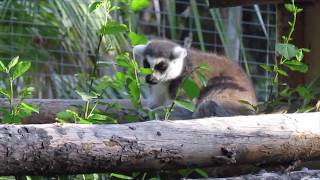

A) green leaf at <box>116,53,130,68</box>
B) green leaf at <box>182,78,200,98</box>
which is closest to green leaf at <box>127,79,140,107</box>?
green leaf at <box>116,53,130,68</box>

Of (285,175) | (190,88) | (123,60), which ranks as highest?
(123,60)

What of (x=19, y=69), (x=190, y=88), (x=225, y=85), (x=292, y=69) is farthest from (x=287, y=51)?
(x=225, y=85)

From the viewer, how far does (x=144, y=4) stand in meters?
2.51

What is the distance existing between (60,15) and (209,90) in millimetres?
1622

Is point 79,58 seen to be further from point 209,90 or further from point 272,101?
point 272,101

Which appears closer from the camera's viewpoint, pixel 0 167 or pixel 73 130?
pixel 0 167

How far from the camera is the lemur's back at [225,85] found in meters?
3.81

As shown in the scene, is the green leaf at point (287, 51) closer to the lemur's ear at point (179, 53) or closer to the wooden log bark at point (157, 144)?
the wooden log bark at point (157, 144)

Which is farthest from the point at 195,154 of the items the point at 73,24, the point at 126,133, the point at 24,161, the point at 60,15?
the point at 60,15

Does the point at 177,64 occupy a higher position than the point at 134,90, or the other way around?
the point at 134,90

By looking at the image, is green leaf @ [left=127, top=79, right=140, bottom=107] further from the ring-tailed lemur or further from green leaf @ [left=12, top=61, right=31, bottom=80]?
the ring-tailed lemur

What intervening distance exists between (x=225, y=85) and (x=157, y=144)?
2.11 meters

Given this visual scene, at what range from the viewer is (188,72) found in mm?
3994

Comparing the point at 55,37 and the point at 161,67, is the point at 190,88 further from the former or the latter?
the point at 55,37
